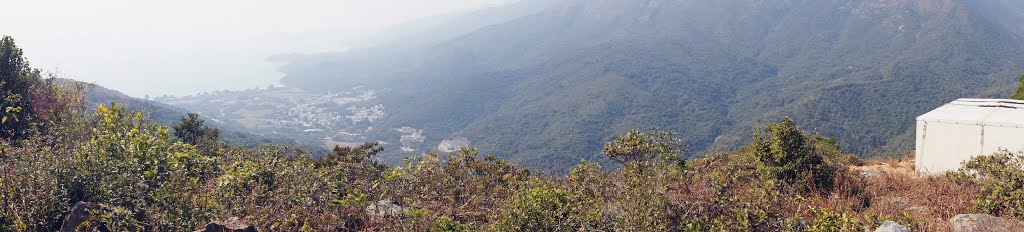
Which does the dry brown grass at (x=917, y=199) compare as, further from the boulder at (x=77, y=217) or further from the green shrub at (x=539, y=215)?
the boulder at (x=77, y=217)

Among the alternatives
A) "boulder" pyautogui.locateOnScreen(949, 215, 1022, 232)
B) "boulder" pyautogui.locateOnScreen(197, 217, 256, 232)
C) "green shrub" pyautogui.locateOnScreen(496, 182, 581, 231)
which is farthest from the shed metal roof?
"boulder" pyautogui.locateOnScreen(197, 217, 256, 232)

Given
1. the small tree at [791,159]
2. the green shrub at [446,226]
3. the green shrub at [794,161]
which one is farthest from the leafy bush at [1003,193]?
the green shrub at [446,226]

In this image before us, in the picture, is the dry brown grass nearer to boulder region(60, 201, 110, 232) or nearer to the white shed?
the white shed

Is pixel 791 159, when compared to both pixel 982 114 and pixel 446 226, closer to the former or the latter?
pixel 446 226

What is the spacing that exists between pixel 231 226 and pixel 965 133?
46.5 feet

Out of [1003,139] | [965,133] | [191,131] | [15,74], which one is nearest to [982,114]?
[965,133]

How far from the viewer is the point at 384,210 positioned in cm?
596

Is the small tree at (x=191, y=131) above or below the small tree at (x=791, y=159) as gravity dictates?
below

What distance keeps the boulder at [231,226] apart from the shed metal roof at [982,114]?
1397 cm

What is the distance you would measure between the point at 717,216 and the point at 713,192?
0.36 metres

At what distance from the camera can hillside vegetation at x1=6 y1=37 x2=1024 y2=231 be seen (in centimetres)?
500

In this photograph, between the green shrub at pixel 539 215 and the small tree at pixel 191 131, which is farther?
the small tree at pixel 191 131

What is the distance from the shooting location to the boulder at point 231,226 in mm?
4934

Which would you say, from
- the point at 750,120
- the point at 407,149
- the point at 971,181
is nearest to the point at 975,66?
the point at 750,120
